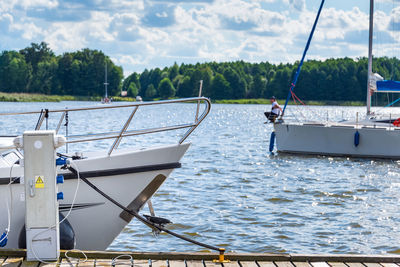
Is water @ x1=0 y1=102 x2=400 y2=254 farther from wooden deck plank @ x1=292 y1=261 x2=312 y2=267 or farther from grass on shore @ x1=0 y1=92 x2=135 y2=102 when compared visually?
grass on shore @ x1=0 y1=92 x2=135 y2=102

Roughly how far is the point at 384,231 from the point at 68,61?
12663cm

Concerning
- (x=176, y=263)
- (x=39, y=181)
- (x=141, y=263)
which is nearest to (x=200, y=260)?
(x=176, y=263)

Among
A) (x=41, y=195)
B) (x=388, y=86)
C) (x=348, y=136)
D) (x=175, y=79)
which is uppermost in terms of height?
(x=175, y=79)

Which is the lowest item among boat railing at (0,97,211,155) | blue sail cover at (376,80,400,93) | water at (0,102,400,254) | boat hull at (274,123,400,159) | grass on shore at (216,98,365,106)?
grass on shore at (216,98,365,106)

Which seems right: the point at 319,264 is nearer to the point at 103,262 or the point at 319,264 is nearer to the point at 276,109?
the point at 103,262

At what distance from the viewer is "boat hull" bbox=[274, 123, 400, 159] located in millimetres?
20734

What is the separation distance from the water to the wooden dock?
10.7ft

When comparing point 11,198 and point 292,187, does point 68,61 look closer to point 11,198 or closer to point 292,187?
point 292,187

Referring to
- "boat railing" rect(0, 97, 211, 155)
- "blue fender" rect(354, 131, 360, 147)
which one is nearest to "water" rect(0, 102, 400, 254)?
"blue fender" rect(354, 131, 360, 147)

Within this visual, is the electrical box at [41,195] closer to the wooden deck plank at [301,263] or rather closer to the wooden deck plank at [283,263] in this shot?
the wooden deck plank at [283,263]

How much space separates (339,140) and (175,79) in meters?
124

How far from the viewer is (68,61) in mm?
132125

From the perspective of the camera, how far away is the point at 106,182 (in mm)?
7352

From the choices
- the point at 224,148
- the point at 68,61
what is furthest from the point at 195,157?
the point at 68,61
